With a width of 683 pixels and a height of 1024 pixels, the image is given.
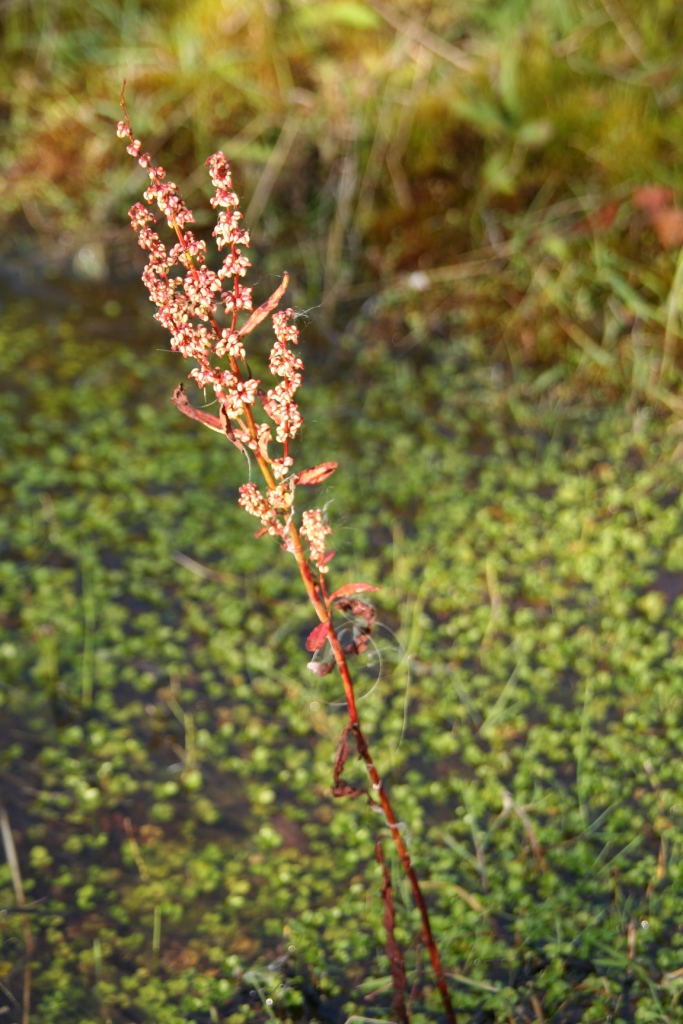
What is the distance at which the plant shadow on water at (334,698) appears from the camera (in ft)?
6.09

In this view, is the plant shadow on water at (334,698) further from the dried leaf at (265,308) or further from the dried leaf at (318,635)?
the dried leaf at (265,308)

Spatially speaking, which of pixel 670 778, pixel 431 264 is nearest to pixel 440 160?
pixel 431 264

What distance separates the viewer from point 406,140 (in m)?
3.69

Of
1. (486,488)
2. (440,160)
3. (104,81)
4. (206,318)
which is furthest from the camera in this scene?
(104,81)

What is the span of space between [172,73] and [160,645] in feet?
8.15

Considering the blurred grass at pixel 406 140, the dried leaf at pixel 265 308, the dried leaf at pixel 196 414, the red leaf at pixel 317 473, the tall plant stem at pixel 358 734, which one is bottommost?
the tall plant stem at pixel 358 734

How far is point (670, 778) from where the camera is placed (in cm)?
213

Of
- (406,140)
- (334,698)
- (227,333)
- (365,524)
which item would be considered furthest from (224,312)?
(406,140)

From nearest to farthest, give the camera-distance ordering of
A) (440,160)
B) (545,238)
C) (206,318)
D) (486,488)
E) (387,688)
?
(206,318) < (387,688) < (486,488) < (545,238) < (440,160)

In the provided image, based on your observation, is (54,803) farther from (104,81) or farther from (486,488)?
(104,81)

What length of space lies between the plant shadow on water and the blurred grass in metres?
0.38

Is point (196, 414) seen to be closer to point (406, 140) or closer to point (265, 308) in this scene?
point (265, 308)

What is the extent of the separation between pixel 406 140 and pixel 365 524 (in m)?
1.65

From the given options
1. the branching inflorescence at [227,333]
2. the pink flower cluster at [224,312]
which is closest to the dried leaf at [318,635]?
the branching inflorescence at [227,333]
